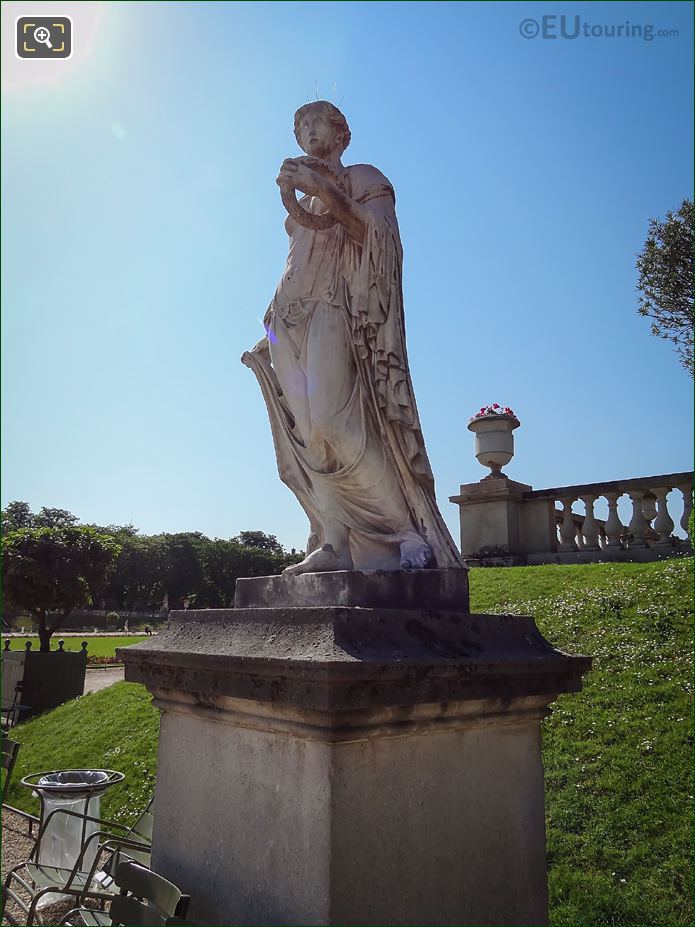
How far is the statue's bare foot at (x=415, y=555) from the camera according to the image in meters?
3.17

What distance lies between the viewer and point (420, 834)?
2.67m

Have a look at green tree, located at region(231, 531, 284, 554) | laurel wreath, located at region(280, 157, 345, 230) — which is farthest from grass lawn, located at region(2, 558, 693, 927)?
green tree, located at region(231, 531, 284, 554)

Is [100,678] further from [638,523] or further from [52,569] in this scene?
[638,523]

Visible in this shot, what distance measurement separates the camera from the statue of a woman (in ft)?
11.2

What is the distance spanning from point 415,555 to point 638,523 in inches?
346

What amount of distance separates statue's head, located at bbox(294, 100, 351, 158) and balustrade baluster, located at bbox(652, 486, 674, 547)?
28.2 feet

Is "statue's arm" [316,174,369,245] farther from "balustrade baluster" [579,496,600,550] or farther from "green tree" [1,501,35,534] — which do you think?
"green tree" [1,501,35,534]

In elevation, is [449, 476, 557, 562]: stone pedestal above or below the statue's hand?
below

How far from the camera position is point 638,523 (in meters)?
10.9

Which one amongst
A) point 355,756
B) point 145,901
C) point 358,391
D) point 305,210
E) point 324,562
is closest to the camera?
point 355,756

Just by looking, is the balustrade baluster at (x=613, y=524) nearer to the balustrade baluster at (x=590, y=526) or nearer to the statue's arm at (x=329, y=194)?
the balustrade baluster at (x=590, y=526)

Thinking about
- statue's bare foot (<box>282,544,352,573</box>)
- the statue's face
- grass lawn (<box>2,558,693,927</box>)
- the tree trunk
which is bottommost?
the tree trunk

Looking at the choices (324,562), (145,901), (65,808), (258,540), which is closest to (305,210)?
(324,562)

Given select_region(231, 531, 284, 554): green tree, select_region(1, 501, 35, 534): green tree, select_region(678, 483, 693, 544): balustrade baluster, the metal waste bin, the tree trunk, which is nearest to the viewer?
the metal waste bin
